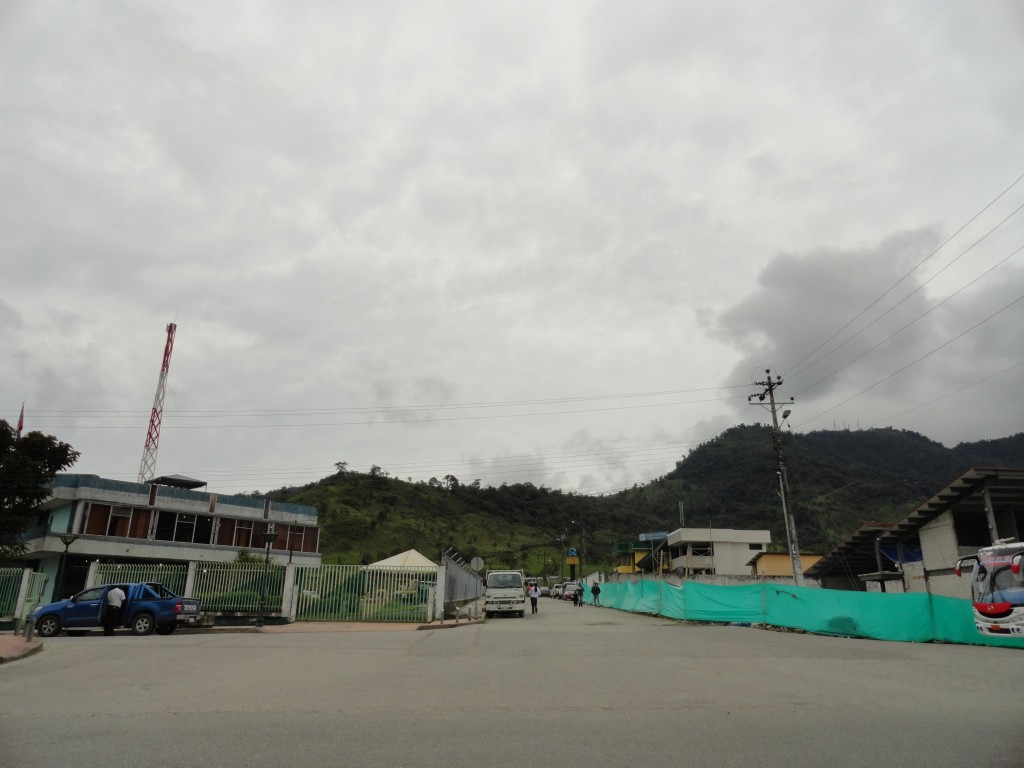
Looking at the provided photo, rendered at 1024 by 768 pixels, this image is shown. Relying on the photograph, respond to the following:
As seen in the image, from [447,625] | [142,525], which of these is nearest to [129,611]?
[447,625]

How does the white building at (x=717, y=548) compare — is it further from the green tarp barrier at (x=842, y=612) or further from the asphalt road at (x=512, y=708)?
the asphalt road at (x=512, y=708)

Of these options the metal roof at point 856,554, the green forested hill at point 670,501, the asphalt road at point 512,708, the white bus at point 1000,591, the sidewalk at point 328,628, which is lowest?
the sidewalk at point 328,628

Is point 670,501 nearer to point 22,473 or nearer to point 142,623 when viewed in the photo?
point 22,473

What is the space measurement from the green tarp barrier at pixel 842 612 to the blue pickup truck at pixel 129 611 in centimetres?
1792

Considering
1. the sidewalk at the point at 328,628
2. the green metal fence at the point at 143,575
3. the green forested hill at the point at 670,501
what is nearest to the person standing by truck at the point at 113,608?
the sidewalk at the point at 328,628

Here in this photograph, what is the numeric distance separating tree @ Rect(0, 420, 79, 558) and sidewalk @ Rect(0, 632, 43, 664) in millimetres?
16001

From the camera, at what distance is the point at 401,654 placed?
14.0 meters

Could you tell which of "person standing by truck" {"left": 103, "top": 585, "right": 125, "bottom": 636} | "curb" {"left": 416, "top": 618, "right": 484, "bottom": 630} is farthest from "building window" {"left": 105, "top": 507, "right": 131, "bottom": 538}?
"curb" {"left": 416, "top": 618, "right": 484, "bottom": 630}

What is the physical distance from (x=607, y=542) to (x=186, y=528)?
80.1 metres

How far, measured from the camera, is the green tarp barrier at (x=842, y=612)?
17500mm

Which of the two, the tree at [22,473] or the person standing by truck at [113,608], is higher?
the tree at [22,473]

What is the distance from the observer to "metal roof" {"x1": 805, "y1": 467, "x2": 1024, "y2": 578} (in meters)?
23.0

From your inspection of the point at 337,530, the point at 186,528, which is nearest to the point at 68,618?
the point at 186,528

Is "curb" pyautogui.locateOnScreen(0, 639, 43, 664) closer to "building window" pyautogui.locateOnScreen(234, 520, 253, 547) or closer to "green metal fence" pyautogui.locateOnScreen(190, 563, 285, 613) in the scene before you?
"green metal fence" pyautogui.locateOnScreen(190, 563, 285, 613)
